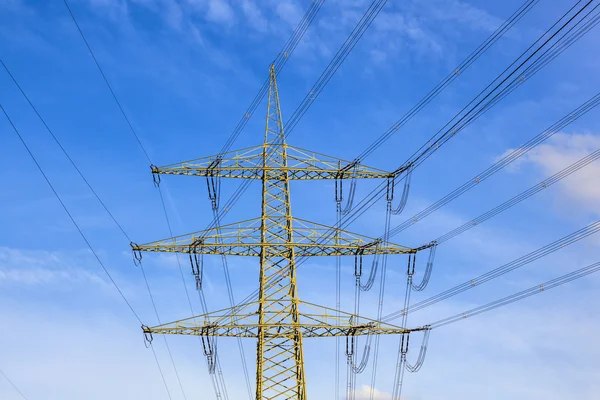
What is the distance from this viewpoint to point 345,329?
38.0 metres

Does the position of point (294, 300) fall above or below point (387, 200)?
below

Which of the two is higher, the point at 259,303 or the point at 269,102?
the point at 269,102

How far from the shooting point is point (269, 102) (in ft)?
152

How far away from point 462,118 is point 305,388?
1721 centimetres

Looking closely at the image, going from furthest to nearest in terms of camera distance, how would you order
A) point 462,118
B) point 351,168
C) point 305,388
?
point 351,168, point 305,388, point 462,118

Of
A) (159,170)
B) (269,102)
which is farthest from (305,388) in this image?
(269,102)

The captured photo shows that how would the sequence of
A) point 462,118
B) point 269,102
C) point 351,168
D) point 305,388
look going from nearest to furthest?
point 462,118
point 305,388
point 351,168
point 269,102

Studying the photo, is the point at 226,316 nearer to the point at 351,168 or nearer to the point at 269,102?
the point at 351,168

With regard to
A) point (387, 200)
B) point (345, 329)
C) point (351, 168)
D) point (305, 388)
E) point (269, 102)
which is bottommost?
point (305, 388)

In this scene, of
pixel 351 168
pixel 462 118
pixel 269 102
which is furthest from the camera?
pixel 269 102

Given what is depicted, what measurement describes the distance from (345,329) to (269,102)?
15816mm

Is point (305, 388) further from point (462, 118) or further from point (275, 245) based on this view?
point (462, 118)

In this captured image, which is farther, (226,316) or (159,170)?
(159,170)

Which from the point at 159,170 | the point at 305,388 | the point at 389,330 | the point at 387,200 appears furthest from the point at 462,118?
the point at 159,170
